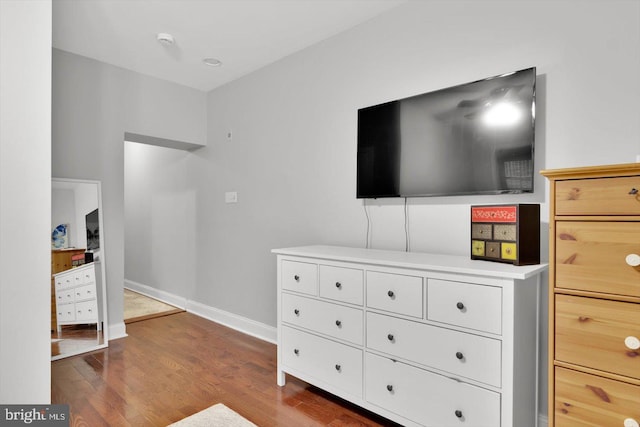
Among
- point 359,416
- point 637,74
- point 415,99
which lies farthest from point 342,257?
point 637,74

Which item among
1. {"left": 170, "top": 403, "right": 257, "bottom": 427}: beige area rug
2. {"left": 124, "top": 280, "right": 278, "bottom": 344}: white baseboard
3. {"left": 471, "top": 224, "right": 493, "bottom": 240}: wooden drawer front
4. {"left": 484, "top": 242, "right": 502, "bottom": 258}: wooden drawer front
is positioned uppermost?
{"left": 471, "top": 224, "right": 493, "bottom": 240}: wooden drawer front

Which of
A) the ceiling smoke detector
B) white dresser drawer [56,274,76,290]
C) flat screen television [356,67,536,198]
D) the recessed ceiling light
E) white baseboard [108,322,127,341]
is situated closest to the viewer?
flat screen television [356,67,536,198]

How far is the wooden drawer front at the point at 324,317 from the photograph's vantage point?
2037 millimetres

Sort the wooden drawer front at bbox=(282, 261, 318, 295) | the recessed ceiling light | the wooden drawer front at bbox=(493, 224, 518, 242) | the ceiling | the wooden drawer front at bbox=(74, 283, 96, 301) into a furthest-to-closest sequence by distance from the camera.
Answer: the recessed ceiling light < the wooden drawer front at bbox=(74, 283, 96, 301) < the ceiling < the wooden drawer front at bbox=(282, 261, 318, 295) < the wooden drawer front at bbox=(493, 224, 518, 242)

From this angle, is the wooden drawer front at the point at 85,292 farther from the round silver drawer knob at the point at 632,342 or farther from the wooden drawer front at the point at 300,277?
the round silver drawer knob at the point at 632,342

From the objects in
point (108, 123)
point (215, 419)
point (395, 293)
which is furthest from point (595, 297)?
point (108, 123)

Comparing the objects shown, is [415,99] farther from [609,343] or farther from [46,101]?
[46,101]

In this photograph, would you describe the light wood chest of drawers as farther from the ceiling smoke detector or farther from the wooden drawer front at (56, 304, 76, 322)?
the wooden drawer front at (56, 304, 76, 322)

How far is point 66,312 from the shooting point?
311 centimetres

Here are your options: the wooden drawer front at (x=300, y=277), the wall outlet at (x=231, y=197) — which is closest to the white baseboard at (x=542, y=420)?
the wooden drawer front at (x=300, y=277)

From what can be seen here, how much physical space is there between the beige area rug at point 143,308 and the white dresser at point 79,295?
65cm

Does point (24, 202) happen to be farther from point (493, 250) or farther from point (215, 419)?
point (493, 250)

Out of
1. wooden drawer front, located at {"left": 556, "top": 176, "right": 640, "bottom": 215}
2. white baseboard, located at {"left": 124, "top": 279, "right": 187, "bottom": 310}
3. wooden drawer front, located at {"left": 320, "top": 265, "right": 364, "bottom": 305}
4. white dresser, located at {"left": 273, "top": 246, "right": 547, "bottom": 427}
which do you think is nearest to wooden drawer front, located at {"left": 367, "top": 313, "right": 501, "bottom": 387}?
white dresser, located at {"left": 273, "top": 246, "right": 547, "bottom": 427}

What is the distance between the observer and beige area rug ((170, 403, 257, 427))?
6.46 feet
